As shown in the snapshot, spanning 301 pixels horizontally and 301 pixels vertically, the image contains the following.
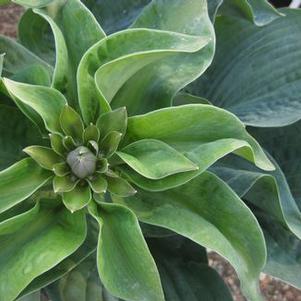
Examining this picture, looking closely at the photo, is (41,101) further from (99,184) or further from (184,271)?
(184,271)

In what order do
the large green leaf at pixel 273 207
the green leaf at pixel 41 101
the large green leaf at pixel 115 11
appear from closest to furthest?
the green leaf at pixel 41 101
the large green leaf at pixel 273 207
the large green leaf at pixel 115 11

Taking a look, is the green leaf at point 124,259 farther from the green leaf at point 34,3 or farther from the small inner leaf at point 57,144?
the green leaf at point 34,3

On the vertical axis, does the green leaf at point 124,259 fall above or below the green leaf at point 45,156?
below

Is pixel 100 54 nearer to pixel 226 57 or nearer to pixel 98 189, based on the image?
pixel 98 189

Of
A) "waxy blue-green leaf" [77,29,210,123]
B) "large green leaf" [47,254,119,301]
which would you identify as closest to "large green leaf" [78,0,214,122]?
"waxy blue-green leaf" [77,29,210,123]

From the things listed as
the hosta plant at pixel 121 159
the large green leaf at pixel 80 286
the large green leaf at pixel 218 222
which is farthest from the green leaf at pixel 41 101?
the large green leaf at pixel 80 286

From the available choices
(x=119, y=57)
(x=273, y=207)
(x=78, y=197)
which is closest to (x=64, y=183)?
(x=78, y=197)

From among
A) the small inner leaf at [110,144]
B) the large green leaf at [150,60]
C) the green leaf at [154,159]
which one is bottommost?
the small inner leaf at [110,144]
